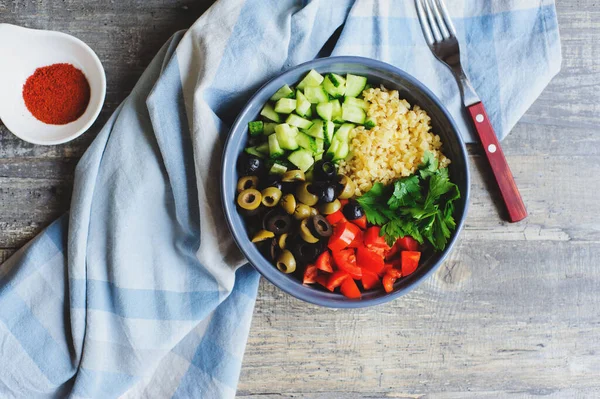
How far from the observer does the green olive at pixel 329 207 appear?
156 centimetres

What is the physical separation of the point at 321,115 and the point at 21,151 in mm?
1009

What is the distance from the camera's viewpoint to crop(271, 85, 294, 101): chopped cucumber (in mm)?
1626

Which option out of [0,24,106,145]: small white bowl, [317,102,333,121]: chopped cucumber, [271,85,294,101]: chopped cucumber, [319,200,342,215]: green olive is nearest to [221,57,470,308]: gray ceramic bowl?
Answer: [271,85,294,101]: chopped cucumber

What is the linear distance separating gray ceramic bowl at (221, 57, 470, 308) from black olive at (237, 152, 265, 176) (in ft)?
0.08

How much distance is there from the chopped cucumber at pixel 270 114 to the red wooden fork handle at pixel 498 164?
614 mm

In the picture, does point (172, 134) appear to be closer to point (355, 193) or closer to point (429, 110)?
point (355, 193)

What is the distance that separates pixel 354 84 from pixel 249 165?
1.27 ft

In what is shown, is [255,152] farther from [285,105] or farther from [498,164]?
[498,164]

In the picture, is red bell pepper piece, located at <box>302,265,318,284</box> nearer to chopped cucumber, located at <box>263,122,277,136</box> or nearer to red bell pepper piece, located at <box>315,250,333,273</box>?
red bell pepper piece, located at <box>315,250,333,273</box>

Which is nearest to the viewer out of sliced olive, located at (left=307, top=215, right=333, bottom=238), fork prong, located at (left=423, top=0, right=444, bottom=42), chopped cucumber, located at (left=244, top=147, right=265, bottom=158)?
sliced olive, located at (left=307, top=215, right=333, bottom=238)

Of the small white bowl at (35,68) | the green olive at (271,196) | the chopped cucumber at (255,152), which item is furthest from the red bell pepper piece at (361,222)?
the small white bowl at (35,68)

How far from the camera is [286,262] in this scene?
5.22 ft

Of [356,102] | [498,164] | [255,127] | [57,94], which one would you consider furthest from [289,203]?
[57,94]

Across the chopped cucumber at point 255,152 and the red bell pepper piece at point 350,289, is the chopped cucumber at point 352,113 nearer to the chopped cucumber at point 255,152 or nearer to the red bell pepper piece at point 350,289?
the chopped cucumber at point 255,152
